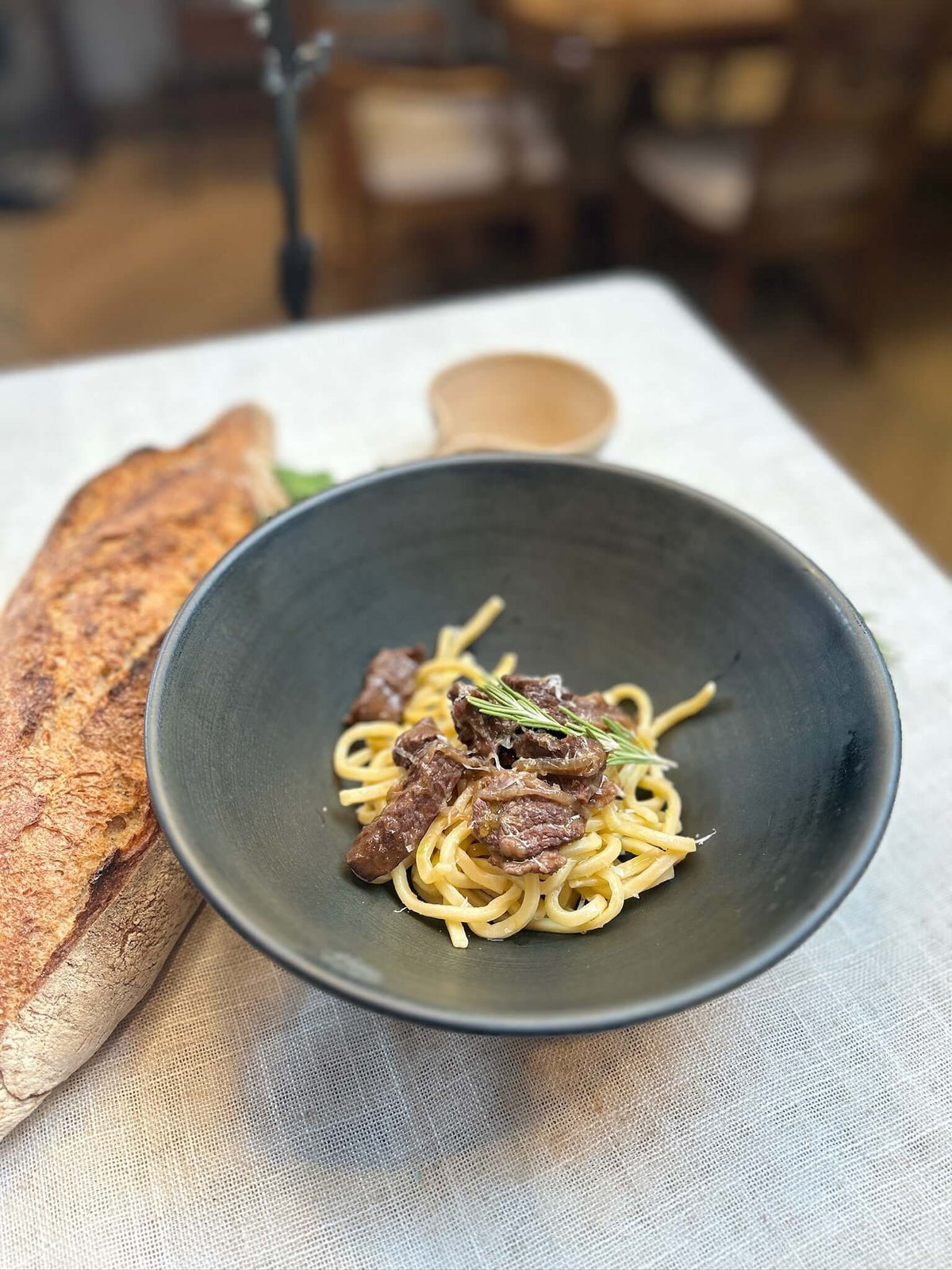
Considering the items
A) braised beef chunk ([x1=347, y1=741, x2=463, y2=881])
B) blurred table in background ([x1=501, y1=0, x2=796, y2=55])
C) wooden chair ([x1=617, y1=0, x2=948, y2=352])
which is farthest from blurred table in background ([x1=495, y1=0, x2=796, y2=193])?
braised beef chunk ([x1=347, y1=741, x2=463, y2=881])

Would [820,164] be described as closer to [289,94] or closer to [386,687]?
[289,94]

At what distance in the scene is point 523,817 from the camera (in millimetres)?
989

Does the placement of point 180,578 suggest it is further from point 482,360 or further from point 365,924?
point 482,360

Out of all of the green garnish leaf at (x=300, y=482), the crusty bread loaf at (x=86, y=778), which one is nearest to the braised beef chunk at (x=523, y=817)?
the crusty bread loaf at (x=86, y=778)

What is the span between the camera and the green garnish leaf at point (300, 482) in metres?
1.64

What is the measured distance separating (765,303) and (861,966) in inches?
134

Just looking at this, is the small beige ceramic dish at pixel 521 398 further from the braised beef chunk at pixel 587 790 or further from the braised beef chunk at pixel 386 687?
the braised beef chunk at pixel 587 790

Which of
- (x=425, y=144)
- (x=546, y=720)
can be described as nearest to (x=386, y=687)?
(x=546, y=720)

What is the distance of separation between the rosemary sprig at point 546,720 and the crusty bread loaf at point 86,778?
0.40 metres

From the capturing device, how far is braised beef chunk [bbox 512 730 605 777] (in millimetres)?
1016

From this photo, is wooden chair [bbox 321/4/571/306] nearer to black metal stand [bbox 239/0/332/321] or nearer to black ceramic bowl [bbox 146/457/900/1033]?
black metal stand [bbox 239/0/332/321]

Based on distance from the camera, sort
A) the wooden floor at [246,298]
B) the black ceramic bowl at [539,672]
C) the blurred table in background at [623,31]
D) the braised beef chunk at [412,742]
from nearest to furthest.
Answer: the black ceramic bowl at [539,672], the braised beef chunk at [412,742], the blurred table in background at [623,31], the wooden floor at [246,298]

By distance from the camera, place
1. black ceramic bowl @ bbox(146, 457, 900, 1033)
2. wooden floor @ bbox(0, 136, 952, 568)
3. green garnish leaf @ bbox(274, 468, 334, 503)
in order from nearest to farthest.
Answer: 1. black ceramic bowl @ bbox(146, 457, 900, 1033)
2. green garnish leaf @ bbox(274, 468, 334, 503)
3. wooden floor @ bbox(0, 136, 952, 568)

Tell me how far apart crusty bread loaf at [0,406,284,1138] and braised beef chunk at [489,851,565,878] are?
0.39 metres
